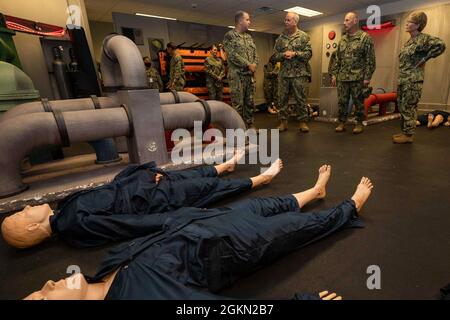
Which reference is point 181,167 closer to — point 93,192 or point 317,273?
point 93,192

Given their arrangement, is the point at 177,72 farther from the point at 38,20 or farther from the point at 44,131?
the point at 44,131

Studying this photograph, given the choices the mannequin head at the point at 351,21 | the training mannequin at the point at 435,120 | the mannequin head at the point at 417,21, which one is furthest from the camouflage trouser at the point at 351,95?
the training mannequin at the point at 435,120

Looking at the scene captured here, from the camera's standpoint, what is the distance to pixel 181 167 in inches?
95.5

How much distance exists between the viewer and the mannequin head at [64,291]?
76 centimetres

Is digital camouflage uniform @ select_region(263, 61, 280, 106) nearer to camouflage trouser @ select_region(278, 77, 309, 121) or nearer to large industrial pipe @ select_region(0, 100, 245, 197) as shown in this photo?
camouflage trouser @ select_region(278, 77, 309, 121)

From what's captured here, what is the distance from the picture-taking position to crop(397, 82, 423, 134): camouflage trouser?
9.40ft

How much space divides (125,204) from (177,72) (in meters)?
4.91

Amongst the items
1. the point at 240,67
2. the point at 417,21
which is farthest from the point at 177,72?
the point at 417,21

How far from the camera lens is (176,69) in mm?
5684

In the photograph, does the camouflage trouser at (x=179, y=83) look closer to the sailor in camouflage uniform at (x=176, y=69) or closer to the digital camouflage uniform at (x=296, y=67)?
the sailor in camouflage uniform at (x=176, y=69)

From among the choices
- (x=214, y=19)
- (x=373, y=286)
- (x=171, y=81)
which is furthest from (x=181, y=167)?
(x=214, y=19)

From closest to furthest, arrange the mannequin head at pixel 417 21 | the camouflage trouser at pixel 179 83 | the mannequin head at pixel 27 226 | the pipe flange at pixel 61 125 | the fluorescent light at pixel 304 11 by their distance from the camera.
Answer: the mannequin head at pixel 27 226
the pipe flange at pixel 61 125
the mannequin head at pixel 417 21
the camouflage trouser at pixel 179 83
the fluorescent light at pixel 304 11

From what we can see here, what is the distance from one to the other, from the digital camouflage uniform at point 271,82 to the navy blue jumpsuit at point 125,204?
5934mm

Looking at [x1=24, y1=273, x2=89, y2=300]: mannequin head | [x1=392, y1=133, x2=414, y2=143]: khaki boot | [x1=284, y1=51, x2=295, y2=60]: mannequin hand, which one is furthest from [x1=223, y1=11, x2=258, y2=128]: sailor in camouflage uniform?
[x1=24, y1=273, x2=89, y2=300]: mannequin head
